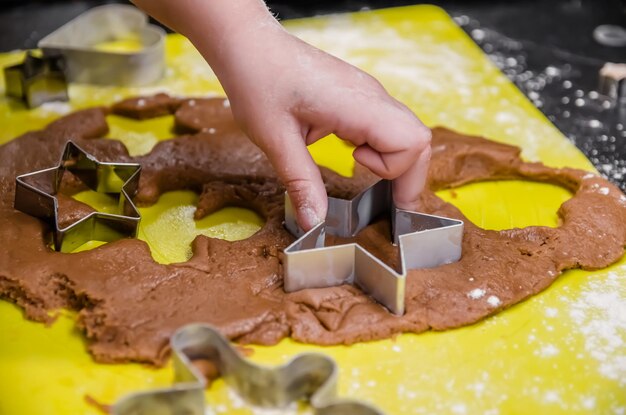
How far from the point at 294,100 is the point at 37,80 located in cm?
102

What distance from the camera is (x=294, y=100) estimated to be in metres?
1.47

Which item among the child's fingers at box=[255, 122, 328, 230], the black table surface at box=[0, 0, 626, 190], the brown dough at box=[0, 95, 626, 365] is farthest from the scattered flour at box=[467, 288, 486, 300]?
the black table surface at box=[0, 0, 626, 190]

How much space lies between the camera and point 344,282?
1500 millimetres

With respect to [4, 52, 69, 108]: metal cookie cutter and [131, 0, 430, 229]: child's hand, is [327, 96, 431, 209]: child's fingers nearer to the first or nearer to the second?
[131, 0, 430, 229]: child's hand

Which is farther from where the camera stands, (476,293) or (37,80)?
(37,80)

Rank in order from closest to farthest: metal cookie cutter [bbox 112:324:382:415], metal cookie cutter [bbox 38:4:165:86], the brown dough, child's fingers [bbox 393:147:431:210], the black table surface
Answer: metal cookie cutter [bbox 112:324:382:415], the brown dough, child's fingers [bbox 393:147:431:210], the black table surface, metal cookie cutter [bbox 38:4:165:86]

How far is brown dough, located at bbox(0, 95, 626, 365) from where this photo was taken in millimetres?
1412

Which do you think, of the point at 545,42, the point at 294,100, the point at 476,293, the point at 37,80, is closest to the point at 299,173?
the point at 294,100

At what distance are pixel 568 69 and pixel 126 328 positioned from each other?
170 centimetres

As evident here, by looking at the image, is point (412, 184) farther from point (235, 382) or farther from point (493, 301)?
point (235, 382)

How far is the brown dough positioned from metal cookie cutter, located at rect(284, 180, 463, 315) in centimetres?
3

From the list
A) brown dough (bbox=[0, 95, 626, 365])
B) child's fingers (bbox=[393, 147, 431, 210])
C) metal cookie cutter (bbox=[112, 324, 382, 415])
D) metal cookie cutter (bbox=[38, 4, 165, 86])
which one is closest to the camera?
metal cookie cutter (bbox=[112, 324, 382, 415])

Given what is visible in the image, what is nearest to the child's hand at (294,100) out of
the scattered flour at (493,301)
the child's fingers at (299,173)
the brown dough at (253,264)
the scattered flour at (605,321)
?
the child's fingers at (299,173)

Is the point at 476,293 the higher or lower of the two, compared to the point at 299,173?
lower
